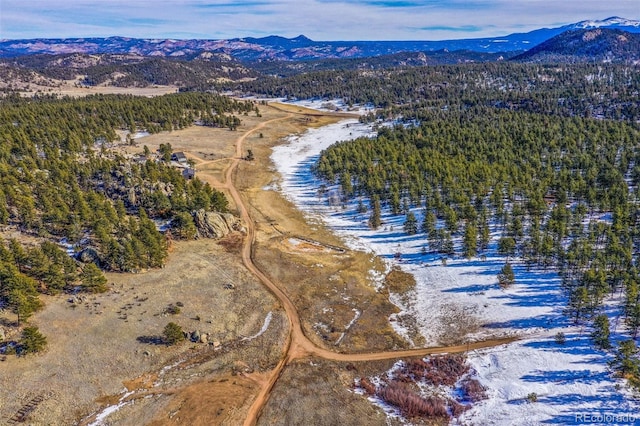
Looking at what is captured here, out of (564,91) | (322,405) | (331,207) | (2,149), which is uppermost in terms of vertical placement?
(564,91)

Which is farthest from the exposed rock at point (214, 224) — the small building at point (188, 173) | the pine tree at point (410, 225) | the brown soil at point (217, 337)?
the pine tree at point (410, 225)

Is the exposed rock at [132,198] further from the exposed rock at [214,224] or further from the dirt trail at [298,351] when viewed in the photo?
the dirt trail at [298,351]

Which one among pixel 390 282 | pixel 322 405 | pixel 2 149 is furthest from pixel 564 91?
pixel 2 149

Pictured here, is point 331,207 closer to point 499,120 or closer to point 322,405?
point 322,405

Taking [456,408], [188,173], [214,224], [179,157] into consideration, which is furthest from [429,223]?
[179,157]

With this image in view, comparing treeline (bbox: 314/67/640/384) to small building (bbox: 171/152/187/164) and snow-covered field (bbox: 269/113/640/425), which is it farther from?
small building (bbox: 171/152/187/164)

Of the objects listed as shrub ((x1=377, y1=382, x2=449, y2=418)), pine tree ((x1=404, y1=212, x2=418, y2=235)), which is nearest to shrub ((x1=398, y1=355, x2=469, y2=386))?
shrub ((x1=377, y1=382, x2=449, y2=418))

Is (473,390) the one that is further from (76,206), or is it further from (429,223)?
(76,206)
